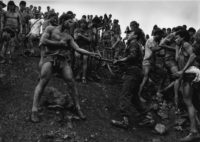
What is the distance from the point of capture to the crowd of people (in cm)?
841

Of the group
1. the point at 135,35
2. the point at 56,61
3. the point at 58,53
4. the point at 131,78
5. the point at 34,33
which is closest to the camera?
the point at 56,61

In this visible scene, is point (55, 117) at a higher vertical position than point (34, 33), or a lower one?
lower

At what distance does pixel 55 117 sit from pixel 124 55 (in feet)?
11.0

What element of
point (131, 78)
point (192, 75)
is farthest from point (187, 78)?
point (131, 78)

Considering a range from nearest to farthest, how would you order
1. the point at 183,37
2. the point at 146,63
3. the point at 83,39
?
1. the point at 183,37
2. the point at 146,63
3. the point at 83,39

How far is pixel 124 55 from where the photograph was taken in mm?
10711

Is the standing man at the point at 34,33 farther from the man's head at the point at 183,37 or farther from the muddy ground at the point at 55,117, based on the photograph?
the man's head at the point at 183,37

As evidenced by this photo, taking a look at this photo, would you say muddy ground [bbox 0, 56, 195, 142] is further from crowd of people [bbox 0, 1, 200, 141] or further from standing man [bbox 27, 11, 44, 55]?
standing man [bbox 27, 11, 44, 55]

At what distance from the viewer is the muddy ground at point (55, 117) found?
25.9 ft

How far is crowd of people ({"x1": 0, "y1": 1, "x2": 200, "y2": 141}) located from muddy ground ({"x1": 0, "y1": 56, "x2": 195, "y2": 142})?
13.5 inches

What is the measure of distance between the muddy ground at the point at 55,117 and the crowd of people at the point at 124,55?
0.34 m

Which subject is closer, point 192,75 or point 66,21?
point 192,75

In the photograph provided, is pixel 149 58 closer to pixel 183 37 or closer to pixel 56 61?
pixel 183 37

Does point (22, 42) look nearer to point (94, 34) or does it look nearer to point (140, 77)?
point (94, 34)
